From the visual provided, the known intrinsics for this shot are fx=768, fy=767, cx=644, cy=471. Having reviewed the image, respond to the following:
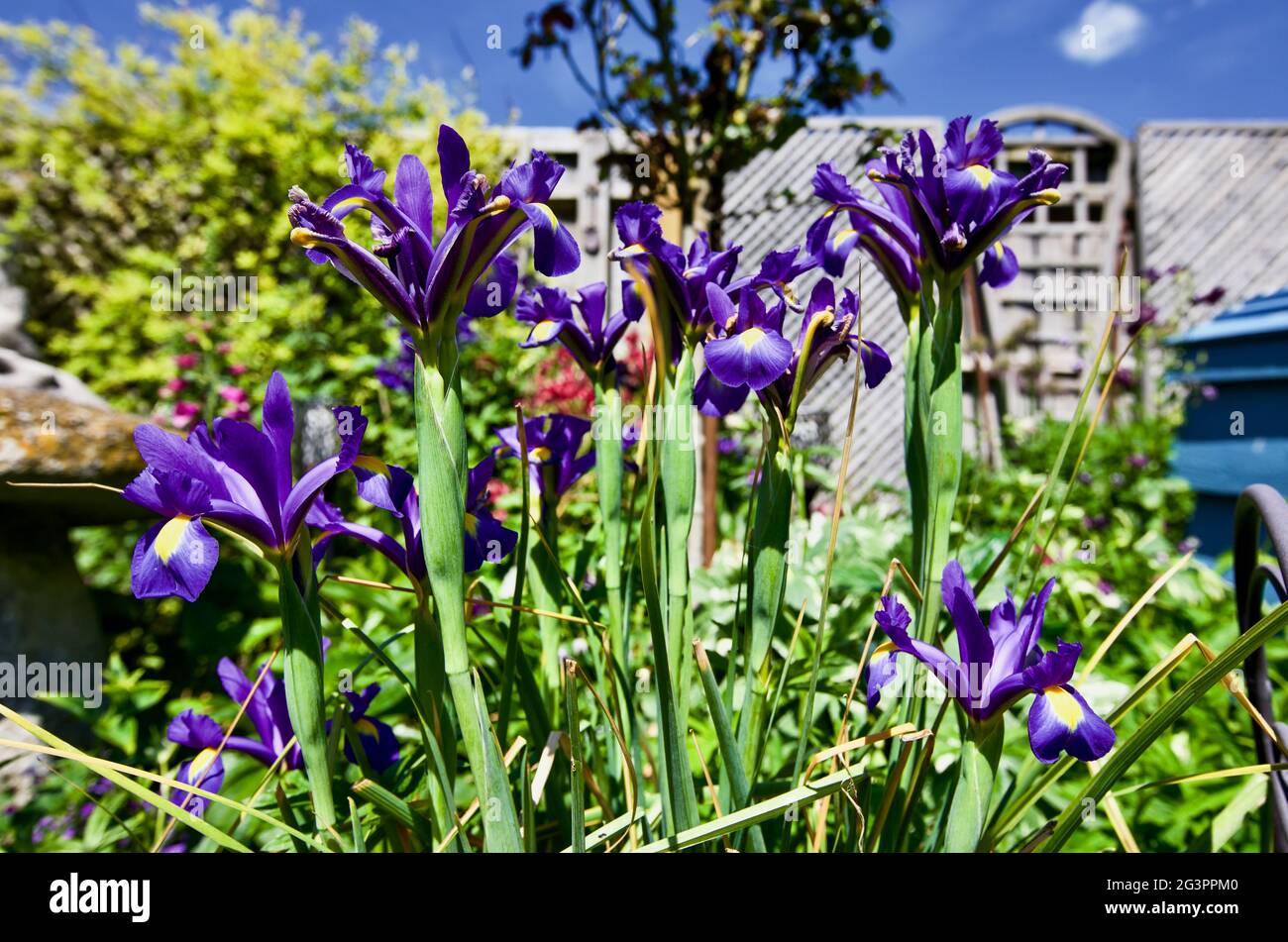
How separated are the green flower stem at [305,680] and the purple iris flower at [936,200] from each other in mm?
771

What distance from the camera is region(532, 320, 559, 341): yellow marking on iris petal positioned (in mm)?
1039

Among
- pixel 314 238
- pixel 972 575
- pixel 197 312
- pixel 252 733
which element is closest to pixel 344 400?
pixel 197 312

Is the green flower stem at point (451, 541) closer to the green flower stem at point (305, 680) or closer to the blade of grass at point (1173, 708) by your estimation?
the green flower stem at point (305, 680)

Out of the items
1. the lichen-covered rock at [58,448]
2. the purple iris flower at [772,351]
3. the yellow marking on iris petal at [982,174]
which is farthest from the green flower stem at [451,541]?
the lichen-covered rock at [58,448]

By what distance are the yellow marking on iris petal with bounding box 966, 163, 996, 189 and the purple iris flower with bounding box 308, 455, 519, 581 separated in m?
0.69

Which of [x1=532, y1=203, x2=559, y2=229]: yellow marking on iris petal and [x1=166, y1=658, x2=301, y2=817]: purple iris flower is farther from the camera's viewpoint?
[x1=166, y1=658, x2=301, y2=817]: purple iris flower

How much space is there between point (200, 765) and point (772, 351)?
90 cm

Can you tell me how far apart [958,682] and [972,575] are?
3.60 feet

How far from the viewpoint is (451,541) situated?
70 cm

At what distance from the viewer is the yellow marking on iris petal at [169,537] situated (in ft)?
2.25

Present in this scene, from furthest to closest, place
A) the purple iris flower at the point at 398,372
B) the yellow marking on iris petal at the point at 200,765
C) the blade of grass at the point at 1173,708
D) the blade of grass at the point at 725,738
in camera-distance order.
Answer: the purple iris flower at the point at 398,372
the yellow marking on iris petal at the point at 200,765
the blade of grass at the point at 725,738
the blade of grass at the point at 1173,708

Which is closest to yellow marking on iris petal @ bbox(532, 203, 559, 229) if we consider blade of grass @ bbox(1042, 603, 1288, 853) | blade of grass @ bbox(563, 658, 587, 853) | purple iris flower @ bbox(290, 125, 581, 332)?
purple iris flower @ bbox(290, 125, 581, 332)

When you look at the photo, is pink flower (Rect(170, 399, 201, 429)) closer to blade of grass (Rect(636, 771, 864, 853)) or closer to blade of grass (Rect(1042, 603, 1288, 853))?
blade of grass (Rect(636, 771, 864, 853))

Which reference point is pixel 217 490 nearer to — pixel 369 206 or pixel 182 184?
pixel 369 206
